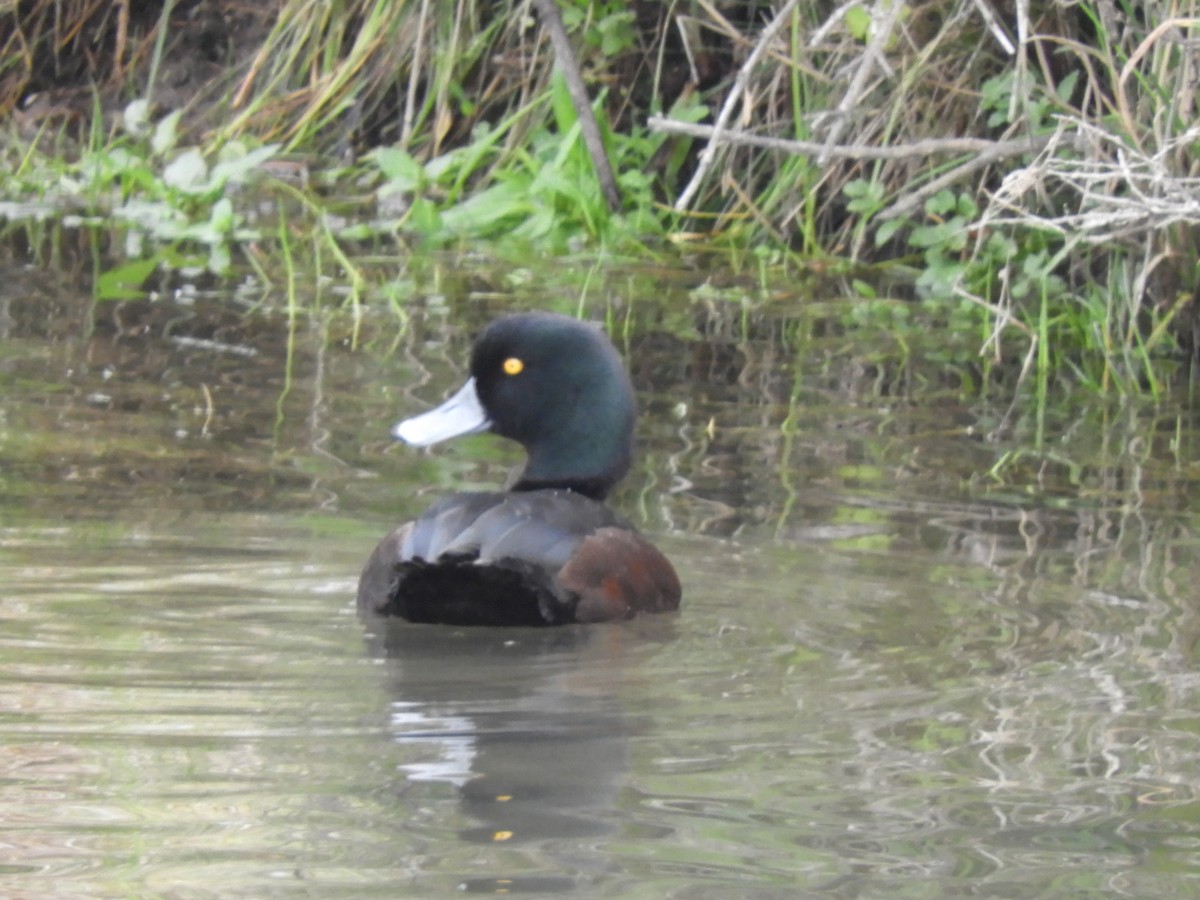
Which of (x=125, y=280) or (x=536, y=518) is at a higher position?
(x=125, y=280)

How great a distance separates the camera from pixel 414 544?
422 cm

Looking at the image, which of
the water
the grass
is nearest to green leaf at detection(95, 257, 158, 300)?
the grass

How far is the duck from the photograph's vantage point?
4258 millimetres

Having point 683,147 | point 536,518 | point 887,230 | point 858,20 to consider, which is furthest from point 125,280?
point 536,518

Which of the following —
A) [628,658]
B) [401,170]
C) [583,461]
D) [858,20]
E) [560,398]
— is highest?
[858,20]

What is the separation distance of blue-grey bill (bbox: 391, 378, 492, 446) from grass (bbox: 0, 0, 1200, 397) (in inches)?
74.1

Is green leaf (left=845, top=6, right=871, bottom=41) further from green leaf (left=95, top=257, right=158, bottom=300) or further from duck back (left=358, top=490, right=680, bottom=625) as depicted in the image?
duck back (left=358, top=490, right=680, bottom=625)

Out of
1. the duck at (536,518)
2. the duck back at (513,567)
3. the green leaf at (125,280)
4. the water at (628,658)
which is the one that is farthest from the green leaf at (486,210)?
the duck back at (513,567)

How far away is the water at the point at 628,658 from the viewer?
117 inches

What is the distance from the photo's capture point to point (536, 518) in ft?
14.4

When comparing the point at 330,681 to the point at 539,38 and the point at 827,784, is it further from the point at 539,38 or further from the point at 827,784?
the point at 539,38

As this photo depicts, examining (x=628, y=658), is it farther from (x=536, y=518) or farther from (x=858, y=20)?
(x=858, y=20)

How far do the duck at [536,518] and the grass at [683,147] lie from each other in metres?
1.79

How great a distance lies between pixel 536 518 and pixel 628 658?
1.12 feet
